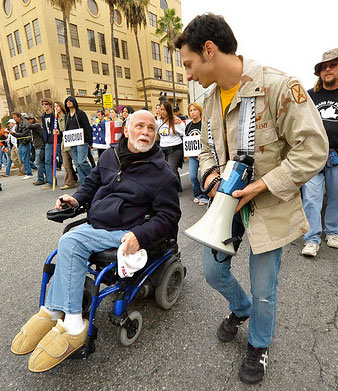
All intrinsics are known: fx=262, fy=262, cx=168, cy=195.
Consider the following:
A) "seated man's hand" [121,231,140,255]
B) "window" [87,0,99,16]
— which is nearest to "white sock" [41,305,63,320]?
"seated man's hand" [121,231,140,255]

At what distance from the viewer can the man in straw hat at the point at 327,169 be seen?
281 centimetres

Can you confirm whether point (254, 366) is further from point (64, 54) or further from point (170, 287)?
point (64, 54)

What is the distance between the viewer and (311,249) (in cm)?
295

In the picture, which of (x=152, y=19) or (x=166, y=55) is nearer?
(x=152, y=19)

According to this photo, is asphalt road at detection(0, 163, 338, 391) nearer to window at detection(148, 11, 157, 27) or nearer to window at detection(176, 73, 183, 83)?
window at detection(176, 73, 183, 83)

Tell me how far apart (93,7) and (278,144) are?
37.2 m

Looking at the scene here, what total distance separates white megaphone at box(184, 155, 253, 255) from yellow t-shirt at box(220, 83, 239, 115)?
362mm

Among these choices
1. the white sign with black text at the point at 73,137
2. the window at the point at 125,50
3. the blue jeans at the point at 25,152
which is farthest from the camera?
the window at the point at 125,50

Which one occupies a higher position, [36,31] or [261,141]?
[36,31]

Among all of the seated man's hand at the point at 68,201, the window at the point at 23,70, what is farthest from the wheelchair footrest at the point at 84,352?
the window at the point at 23,70

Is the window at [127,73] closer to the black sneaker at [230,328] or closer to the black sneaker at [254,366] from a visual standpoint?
the black sneaker at [230,328]

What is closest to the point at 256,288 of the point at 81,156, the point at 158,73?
the point at 81,156

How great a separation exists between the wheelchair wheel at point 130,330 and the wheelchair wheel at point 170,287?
288 mm

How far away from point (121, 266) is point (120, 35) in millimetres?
38548
